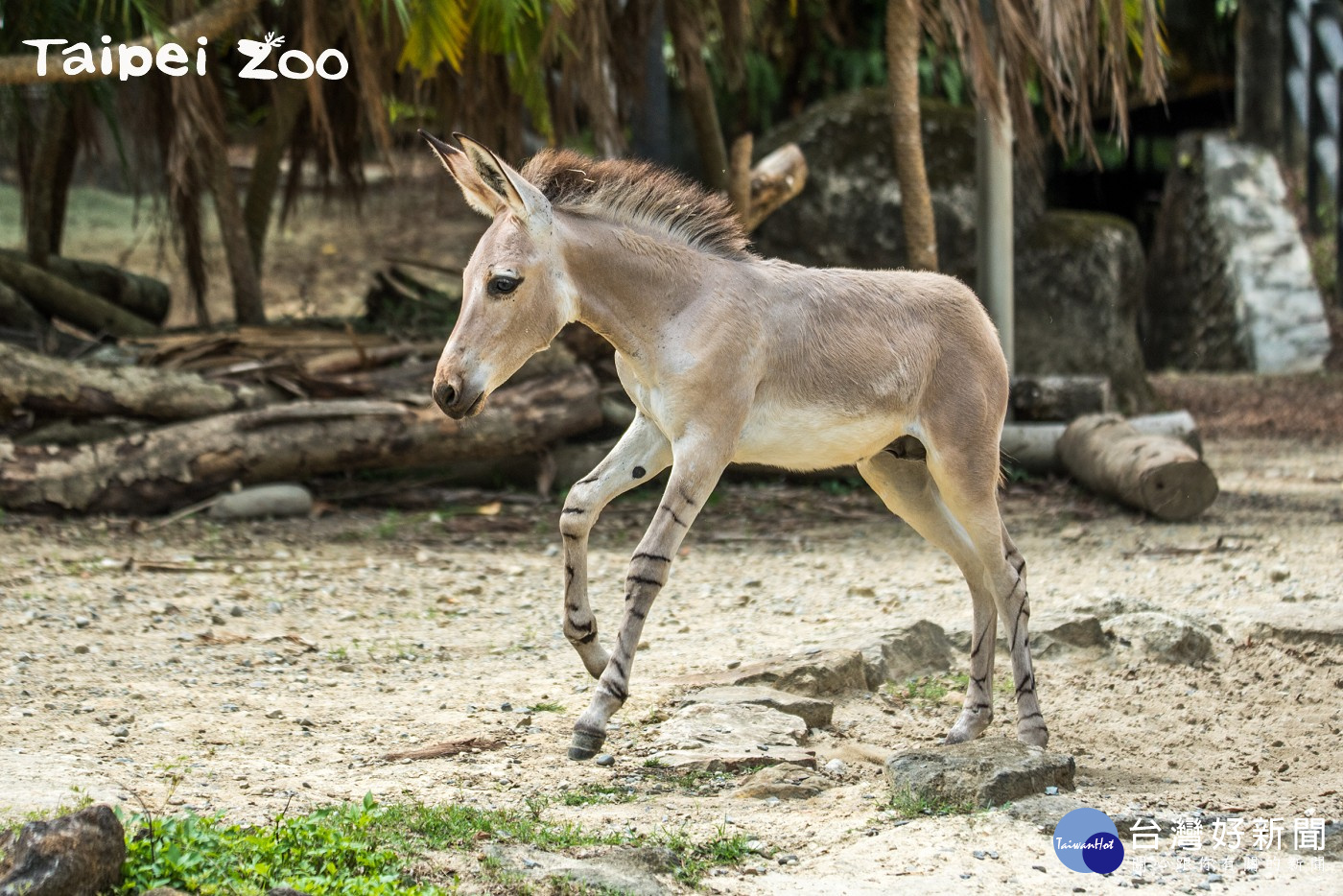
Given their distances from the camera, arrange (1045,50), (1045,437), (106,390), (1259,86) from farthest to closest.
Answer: (1259,86) → (1045,437) → (106,390) → (1045,50)

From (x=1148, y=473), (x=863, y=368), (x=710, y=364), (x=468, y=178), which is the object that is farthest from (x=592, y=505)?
(x=1148, y=473)

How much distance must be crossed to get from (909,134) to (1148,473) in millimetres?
2907

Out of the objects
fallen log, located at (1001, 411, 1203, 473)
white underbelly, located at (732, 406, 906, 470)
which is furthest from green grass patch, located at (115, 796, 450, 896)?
fallen log, located at (1001, 411, 1203, 473)

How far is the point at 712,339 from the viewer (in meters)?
4.74

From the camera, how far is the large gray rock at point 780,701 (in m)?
5.14

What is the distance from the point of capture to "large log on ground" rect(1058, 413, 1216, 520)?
29.5 feet

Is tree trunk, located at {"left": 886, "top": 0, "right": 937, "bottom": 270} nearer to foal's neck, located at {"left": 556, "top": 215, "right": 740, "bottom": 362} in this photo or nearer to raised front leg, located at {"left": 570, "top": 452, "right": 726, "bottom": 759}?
foal's neck, located at {"left": 556, "top": 215, "right": 740, "bottom": 362}

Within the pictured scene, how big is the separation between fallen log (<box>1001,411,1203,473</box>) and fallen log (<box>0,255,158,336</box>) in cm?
701

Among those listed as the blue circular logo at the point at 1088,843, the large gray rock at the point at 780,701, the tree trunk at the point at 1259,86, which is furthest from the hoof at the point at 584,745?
the tree trunk at the point at 1259,86

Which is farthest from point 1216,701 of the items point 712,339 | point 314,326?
point 314,326

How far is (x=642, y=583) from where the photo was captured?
461 centimetres

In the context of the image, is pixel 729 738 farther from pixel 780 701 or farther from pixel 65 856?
pixel 65 856

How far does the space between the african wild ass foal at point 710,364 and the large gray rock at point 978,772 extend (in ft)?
1.85

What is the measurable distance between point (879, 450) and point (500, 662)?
6.99 ft
